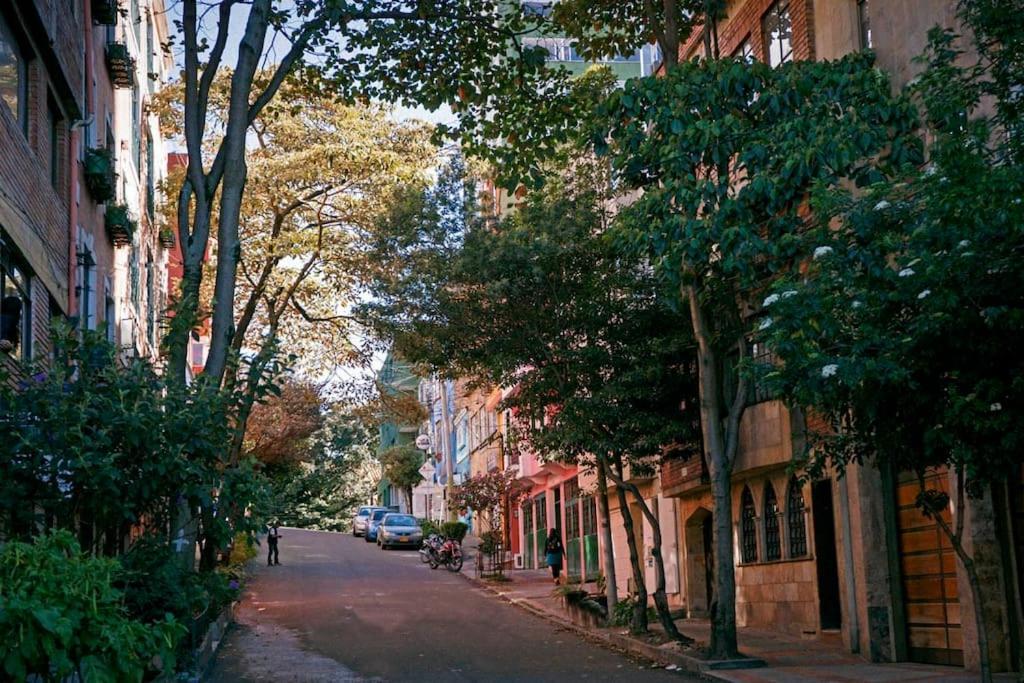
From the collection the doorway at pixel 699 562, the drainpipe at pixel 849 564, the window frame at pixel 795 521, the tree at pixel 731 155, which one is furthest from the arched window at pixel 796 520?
the doorway at pixel 699 562

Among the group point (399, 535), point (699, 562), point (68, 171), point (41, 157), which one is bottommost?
point (699, 562)

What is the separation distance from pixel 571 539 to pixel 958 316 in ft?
96.3

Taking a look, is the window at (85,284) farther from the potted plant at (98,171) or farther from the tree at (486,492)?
the tree at (486,492)

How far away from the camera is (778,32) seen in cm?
2217

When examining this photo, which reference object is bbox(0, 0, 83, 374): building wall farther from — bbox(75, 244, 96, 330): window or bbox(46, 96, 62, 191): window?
bbox(75, 244, 96, 330): window

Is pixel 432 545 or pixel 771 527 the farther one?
pixel 432 545

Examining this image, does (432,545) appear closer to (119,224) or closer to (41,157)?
(119,224)

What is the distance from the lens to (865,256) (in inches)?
484

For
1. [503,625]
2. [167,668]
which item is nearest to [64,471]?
[167,668]

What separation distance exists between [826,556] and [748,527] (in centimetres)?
352

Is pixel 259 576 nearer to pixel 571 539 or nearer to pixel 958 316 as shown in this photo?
pixel 571 539

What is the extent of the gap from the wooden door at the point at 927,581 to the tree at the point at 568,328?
4357mm

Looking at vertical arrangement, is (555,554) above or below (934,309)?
below

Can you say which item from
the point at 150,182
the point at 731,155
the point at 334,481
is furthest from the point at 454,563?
the point at 334,481
